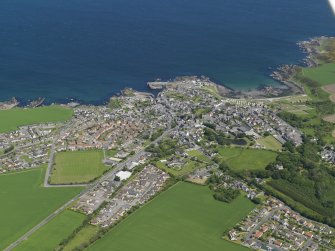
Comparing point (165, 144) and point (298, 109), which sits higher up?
point (298, 109)

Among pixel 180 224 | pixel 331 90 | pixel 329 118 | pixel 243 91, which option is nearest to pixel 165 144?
pixel 180 224

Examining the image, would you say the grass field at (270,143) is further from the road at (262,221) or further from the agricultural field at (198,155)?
the road at (262,221)

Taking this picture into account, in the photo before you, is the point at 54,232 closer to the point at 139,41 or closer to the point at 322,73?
the point at 322,73

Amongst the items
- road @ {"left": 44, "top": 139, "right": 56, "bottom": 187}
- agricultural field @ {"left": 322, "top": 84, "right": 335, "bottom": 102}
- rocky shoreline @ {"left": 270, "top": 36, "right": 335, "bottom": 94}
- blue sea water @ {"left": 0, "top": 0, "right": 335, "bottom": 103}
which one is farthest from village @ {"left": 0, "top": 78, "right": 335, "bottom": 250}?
agricultural field @ {"left": 322, "top": 84, "right": 335, "bottom": 102}

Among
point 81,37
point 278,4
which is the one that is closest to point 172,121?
point 81,37

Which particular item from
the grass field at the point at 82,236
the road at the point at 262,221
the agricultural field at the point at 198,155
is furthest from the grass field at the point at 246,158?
the grass field at the point at 82,236

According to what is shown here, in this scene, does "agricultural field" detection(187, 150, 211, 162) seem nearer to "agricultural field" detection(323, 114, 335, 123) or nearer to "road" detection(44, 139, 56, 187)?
"road" detection(44, 139, 56, 187)
